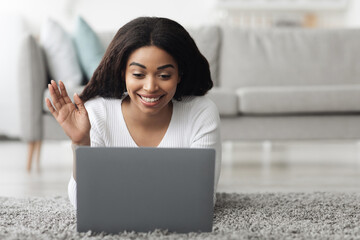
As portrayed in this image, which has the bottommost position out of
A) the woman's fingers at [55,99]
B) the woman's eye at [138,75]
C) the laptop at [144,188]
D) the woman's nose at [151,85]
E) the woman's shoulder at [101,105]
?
the laptop at [144,188]

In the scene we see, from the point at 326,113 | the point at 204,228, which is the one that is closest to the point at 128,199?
the point at 204,228

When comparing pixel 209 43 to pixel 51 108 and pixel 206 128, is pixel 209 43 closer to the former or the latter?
pixel 206 128

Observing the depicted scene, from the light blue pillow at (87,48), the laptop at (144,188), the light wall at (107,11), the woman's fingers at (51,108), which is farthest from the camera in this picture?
the light wall at (107,11)

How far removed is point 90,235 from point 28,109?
1.42 metres

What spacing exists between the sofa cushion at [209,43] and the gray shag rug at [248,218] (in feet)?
4.53

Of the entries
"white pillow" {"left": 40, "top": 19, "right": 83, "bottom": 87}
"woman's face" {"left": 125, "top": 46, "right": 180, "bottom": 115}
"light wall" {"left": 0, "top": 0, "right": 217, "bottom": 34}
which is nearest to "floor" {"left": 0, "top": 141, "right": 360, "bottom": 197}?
"white pillow" {"left": 40, "top": 19, "right": 83, "bottom": 87}

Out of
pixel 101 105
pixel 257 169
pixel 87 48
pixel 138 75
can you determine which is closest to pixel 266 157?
pixel 257 169

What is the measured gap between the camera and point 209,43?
2.86m

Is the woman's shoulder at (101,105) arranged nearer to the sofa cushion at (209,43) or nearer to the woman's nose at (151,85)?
the woman's nose at (151,85)

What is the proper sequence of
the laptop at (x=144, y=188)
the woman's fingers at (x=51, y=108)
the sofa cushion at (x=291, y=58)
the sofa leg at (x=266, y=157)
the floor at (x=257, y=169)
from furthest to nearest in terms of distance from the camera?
the sofa cushion at (x=291, y=58)
the sofa leg at (x=266, y=157)
the floor at (x=257, y=169)
the woman's fingers at (x=51, y=108)
the laptop at (x=144, y=188)

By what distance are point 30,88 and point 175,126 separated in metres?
1.20

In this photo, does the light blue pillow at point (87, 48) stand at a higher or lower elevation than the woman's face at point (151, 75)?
higher

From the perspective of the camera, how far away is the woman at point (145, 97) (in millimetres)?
1188

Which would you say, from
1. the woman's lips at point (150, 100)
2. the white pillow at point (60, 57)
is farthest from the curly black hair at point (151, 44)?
the white pillow at point (60, 57)
